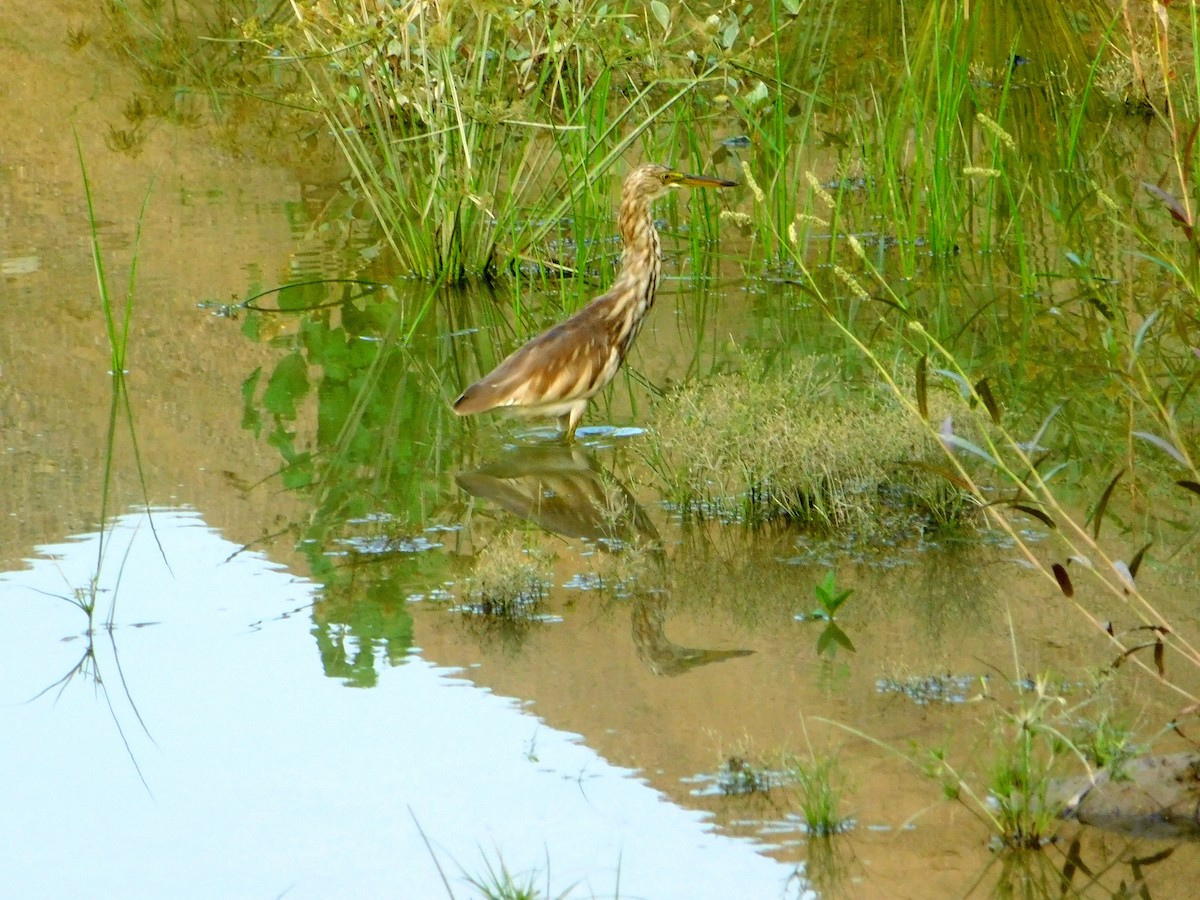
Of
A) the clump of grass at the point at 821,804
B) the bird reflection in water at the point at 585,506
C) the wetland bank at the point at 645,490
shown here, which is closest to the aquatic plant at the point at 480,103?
the wetland bank at the point at 645,490

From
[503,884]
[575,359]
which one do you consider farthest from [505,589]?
[575,359]

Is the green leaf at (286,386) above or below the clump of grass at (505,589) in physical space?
above

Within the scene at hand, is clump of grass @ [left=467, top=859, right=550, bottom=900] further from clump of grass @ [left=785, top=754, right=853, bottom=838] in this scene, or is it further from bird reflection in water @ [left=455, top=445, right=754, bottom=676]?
bird reflection in water @ [left=455, top=445, right=754, bottom=676]

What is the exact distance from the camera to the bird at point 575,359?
5879 mm

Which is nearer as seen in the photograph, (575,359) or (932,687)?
(932,687)

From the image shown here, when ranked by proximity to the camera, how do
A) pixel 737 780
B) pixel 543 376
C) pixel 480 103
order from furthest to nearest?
1. pixel 480 103
2. pixel 543 376
3. pixel 737 780

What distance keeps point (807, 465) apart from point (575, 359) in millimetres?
1170

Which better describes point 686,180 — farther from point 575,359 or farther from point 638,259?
point 575,359

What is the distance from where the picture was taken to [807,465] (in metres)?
5.08

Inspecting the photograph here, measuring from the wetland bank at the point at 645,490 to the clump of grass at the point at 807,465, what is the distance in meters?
0.02

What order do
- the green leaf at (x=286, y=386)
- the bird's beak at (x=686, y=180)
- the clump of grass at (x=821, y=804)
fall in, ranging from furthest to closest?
the bird's beak at (x=686, y=180), the green leaf at (x=286, y=386), the clump of grass at (x=821, y=804)

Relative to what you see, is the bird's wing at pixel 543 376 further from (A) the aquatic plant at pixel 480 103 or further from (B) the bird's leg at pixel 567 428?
(A) the aquatic plant at pixel 480 103

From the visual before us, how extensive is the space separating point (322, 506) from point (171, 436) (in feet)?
3.30

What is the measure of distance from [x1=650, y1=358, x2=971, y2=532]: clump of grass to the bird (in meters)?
0.51
